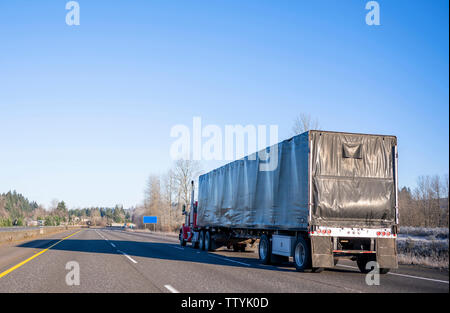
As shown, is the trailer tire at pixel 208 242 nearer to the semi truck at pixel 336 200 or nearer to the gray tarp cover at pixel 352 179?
→ the semi truck at pixel 336 200

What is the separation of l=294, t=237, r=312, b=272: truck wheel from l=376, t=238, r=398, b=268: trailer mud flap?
2.06 m

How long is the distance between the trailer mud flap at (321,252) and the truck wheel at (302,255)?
345 mm

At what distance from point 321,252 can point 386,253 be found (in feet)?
6.69

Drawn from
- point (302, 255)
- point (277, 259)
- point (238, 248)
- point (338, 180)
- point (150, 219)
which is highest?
point (338, 180)

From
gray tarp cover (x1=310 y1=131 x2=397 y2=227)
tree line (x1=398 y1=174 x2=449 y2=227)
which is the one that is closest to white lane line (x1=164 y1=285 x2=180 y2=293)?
gray tarp cover (x1=310 y1=131 x2=397 y2=227)

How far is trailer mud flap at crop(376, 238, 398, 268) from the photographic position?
12117 millimetres

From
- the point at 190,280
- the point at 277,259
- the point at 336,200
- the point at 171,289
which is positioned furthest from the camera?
the point at 277,259

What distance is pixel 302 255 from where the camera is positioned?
1263 centimetres

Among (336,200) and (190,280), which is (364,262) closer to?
(336,200)

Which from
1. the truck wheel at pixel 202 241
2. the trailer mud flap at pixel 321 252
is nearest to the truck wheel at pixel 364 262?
the trailer mud flap at pixel 321 252

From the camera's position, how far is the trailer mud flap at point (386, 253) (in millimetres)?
12117

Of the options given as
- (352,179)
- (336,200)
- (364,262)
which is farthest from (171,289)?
(364,262)
